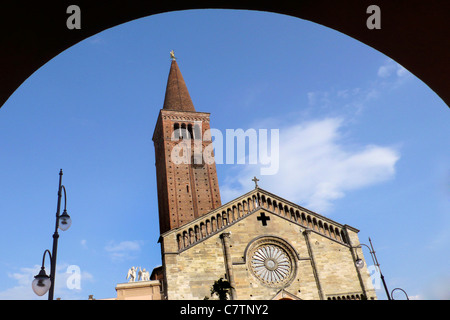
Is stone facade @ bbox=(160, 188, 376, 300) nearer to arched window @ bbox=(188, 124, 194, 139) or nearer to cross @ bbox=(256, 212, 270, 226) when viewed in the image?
cross @ bbox=(256, 212, 270, 226)

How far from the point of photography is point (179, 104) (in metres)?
44.3

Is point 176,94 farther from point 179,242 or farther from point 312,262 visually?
point 312,262

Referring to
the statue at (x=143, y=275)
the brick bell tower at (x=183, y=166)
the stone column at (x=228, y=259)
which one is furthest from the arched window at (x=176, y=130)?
the statue at (x=143, y=275)

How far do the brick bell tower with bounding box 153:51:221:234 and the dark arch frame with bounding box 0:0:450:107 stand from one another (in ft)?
112

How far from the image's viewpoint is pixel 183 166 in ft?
128

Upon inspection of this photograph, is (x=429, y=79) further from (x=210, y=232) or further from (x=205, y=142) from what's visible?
(x=205, y=142)

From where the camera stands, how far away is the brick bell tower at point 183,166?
37000 millimetres

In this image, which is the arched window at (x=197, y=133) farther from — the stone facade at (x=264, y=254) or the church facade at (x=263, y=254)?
the stone facade at (x=264, y=254)

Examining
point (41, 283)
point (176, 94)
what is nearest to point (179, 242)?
point (41, 283)

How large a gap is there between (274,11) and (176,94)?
44.4 m

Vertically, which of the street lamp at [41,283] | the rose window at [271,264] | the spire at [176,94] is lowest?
the street lamp at [41,283]

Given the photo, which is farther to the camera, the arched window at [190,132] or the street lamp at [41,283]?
the arched window at [190,132]

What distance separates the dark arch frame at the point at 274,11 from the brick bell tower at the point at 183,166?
34.0m
